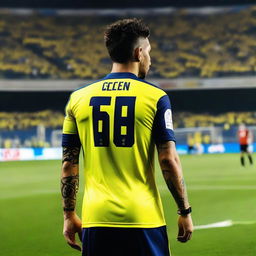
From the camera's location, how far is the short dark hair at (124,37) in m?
2.91

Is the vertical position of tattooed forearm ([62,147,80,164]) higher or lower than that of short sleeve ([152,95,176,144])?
lower

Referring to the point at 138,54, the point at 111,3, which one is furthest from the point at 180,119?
the point at 138,54

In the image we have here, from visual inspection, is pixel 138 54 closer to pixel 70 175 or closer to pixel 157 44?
pixel 70 175

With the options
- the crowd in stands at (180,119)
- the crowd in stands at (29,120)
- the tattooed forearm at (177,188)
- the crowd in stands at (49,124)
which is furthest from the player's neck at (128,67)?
the crowd in stands at (180,119)

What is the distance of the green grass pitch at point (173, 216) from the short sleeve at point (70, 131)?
4.10 meters

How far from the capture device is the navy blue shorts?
2838 millimetres

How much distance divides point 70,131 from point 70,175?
291mm

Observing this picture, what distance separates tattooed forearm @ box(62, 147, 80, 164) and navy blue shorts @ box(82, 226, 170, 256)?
451mm

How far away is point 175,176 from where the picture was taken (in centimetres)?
297

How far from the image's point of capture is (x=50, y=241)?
7879mm

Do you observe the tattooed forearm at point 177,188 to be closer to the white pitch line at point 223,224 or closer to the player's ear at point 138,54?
the player's ear at point 138,54

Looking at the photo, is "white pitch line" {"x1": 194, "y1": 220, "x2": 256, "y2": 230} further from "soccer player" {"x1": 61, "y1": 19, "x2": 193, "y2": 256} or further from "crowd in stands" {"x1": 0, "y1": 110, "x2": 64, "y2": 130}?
"crowd in stands" {"x1": 0, "y1": 110, "x2": 64, "y2": 130}

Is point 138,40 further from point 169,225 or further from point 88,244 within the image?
point 169,225

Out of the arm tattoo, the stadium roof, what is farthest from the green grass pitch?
the stadium roof
